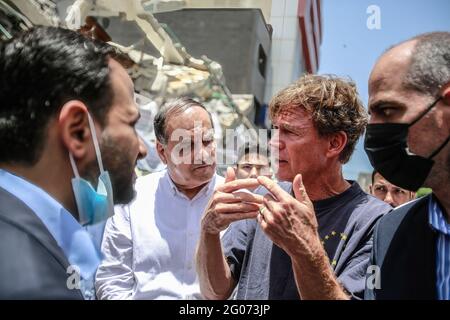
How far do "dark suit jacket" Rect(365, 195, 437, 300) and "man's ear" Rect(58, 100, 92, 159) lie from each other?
0.84 m

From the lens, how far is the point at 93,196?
1.15 metres

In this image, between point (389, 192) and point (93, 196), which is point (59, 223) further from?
point (389, 192)

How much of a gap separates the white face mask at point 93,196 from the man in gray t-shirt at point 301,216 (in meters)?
0.29

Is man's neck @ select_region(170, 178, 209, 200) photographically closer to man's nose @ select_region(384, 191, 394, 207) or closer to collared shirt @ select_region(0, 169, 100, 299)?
collared shirt @ select_region(0, 169, 100, 299)

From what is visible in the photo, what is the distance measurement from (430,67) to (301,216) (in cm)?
54

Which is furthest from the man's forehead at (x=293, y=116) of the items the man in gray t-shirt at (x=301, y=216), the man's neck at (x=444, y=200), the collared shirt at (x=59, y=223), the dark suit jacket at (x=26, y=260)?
the dark suit jacket at (x=26, y=260)

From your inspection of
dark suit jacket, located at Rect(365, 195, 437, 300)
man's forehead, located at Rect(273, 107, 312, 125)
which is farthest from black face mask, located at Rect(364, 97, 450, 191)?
man's forehead, located at Rect(273, 107, 312, 125)

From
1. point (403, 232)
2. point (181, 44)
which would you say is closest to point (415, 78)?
point (403, 232)

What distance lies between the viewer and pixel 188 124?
Result: 1.87 meters

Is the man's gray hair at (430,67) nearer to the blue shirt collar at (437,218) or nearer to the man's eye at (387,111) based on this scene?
the man's eye at (387,111)

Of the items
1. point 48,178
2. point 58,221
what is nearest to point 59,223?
point 58,221

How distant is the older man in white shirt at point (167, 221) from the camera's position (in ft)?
5.59

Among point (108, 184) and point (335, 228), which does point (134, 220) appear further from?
point (335, 228)

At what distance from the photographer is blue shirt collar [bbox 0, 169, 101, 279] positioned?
987 millimetres
